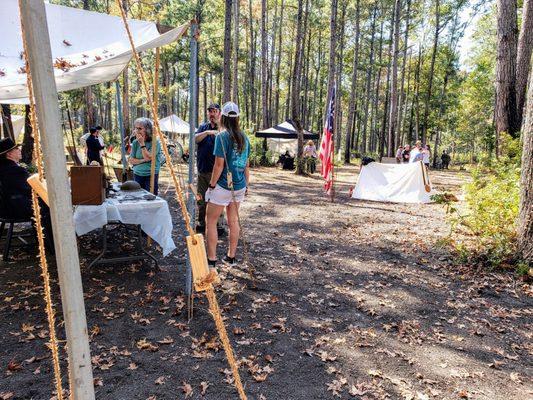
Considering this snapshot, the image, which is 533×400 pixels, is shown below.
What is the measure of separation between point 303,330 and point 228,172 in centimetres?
188

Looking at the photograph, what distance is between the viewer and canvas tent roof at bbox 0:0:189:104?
4195 mm

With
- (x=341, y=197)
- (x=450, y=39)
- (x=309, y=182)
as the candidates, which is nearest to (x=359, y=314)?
(x=341, y=197)

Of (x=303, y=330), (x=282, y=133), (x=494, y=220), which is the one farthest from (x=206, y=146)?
(x=282, y=133)

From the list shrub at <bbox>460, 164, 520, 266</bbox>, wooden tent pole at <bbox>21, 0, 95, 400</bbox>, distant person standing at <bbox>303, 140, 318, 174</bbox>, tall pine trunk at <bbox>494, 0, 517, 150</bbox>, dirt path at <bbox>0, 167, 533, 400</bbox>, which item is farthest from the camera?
distant person standing at <bbox>303, 140, 318, 174</bbox>

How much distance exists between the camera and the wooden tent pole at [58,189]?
944 mm

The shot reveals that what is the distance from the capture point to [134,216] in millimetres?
4617

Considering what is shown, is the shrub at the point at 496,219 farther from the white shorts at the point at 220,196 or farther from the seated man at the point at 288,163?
the seated man at the point at 288,163

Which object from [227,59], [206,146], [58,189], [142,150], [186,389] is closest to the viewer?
[58,189]

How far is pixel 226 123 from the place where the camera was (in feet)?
14.2

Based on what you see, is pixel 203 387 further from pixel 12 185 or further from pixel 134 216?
pixel 12 185

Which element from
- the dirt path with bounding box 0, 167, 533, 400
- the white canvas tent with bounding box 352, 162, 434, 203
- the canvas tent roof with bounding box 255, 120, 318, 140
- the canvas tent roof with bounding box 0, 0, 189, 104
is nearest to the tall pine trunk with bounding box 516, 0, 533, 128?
the white canvas tent with bounding box 352, 162, 434, 203

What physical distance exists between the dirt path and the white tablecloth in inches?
22.5

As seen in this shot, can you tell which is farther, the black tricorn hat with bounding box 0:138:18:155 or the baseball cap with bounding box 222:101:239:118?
the black tricorn hat with bounding box 0:138:18:155

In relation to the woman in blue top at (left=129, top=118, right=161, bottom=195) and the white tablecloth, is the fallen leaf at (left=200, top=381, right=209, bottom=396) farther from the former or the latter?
the woman in blue top at (left=129, top=118, right=161, bottom=195)
